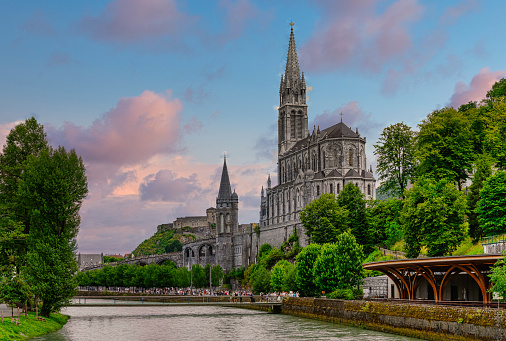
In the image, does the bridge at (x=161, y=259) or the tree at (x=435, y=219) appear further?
the bridge at (x=161, y=259)

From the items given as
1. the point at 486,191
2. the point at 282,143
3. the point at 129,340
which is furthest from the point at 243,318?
the point at 282,143

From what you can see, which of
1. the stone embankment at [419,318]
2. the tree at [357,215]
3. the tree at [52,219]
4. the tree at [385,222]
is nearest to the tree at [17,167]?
the tree at [52,219]

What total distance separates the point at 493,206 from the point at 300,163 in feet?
238

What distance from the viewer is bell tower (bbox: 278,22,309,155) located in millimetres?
135625

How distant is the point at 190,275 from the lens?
139000 millimetres

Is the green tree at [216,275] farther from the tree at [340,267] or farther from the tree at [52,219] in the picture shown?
the tree at [52,219]

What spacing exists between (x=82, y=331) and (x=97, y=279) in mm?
119879

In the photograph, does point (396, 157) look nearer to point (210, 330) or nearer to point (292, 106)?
point (210, 330)

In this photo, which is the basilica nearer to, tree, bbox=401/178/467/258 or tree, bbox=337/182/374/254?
tree, bbox=337/182/374/254

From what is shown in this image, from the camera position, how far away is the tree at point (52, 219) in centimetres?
4303

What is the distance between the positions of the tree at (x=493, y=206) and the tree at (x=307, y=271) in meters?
19.3

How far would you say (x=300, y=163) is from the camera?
123562 millimetres

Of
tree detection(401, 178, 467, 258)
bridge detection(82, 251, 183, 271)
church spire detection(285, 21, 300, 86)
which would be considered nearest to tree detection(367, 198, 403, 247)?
tree detection(401, 178, 467, 258)

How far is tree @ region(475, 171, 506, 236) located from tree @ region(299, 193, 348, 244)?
26659mm
